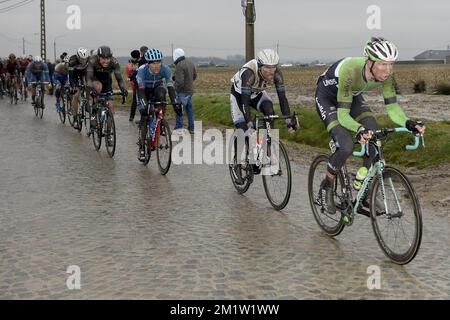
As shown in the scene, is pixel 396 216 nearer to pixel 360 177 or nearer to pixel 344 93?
pixel 360 177

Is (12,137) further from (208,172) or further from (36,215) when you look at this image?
(36,215)

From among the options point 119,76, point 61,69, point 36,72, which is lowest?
point 119,76

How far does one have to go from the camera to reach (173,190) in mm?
8820

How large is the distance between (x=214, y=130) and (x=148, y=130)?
567 centimetres

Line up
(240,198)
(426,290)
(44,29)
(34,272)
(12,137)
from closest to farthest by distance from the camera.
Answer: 1. (426,290)
2. (34,272)
3. (240,198)
4. (12,137)
5. (44,29)

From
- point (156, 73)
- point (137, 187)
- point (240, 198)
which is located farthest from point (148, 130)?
point (240, 198)

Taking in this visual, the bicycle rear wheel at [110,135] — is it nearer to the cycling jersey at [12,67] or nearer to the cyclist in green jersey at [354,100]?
the cyclist in green jersey at [354,100]

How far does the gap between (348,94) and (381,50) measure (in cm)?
59

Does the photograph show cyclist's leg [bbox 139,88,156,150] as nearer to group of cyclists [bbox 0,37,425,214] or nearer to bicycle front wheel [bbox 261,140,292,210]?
group of cyclists [bbox 0,37,425,214]

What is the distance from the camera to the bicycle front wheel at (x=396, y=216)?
16.8 feet

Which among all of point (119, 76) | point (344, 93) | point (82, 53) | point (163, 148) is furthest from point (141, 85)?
point (344, 93)

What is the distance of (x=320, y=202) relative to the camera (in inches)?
259

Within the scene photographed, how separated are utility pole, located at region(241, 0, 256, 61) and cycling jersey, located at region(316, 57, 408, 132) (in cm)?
932

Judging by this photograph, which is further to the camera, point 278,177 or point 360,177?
point 278,177
